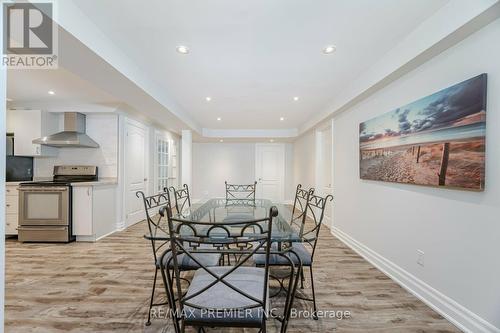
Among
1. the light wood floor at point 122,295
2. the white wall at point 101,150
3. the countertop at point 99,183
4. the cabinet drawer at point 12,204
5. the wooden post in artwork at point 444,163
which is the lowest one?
the light wood floor at point 122,295

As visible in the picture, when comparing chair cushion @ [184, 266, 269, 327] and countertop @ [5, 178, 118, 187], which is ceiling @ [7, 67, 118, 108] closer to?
countertop @ [5, 178, 118, 187]

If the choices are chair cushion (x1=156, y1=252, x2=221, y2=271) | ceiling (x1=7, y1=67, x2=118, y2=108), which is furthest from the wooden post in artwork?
ceiling (x1=7, y1=67, x2=118, y2=108)

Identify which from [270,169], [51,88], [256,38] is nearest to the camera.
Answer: [256,38]

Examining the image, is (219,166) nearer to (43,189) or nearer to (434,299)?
(43,189)

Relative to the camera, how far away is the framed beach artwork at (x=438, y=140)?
5.37ft

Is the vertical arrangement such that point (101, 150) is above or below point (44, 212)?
above

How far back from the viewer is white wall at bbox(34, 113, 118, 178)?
440cm

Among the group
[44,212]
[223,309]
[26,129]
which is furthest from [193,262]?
[26,129]

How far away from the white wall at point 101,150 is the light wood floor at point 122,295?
1.63 m

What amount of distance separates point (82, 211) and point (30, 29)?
9.23ft

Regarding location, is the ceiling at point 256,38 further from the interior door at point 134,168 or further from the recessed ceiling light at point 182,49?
the interior door at point 134,168

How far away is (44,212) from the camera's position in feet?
12.0

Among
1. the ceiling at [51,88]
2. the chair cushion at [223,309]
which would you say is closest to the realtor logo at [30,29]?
the ceiling at [51,88]

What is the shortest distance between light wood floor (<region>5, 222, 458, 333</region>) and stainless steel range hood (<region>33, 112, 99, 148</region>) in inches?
69.0
